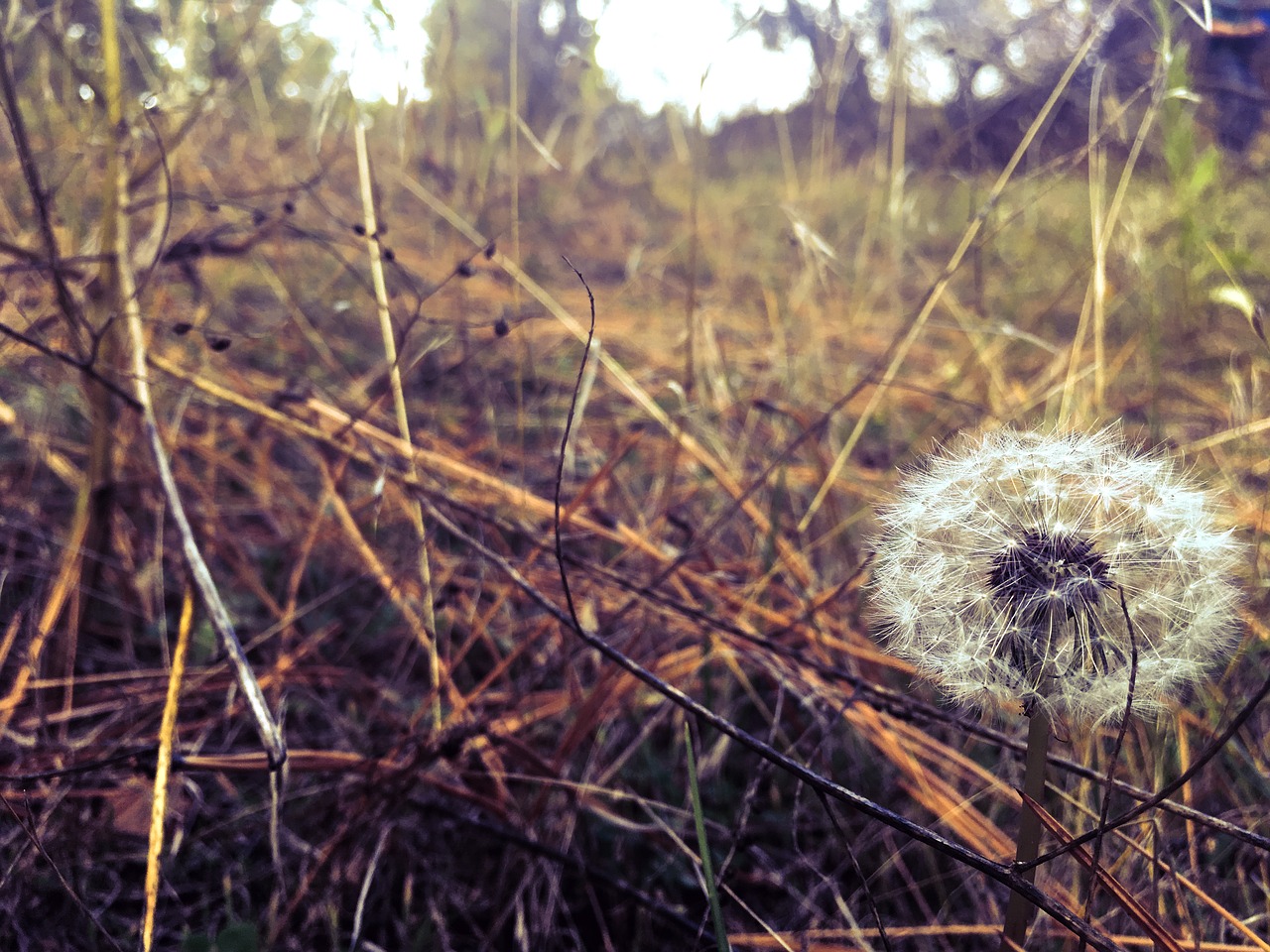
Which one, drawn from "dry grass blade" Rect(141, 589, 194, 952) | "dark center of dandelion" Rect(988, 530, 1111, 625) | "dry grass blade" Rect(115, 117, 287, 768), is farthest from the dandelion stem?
"dry grass blade" Rect(141, 589, 194, 952)

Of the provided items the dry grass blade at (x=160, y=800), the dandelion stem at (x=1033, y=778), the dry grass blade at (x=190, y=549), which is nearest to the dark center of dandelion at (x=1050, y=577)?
the dandelion stem at (x=1033, y=778)

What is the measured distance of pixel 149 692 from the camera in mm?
1648

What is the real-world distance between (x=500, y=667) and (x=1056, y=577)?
3.33 feet

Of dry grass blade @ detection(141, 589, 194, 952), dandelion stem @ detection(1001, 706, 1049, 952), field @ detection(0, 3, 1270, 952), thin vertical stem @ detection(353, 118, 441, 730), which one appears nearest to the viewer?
dandelion stem @ detection(1001, 706, 1049, 952)

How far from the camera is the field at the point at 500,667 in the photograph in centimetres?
128

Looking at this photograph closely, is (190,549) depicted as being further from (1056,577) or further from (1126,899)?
(1126,899)

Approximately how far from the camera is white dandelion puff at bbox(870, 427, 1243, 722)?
862mm

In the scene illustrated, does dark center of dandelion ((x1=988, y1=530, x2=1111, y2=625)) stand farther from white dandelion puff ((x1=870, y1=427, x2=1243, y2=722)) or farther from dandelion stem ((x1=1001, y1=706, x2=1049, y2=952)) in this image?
dandelion stem ((x1=1001, y1=706, x2=1049, y2=952))

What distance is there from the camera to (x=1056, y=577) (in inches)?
34.3

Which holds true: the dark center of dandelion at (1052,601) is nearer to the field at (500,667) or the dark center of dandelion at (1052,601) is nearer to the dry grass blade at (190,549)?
the field at (500,667)

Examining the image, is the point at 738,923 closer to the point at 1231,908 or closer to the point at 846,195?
the point at 1231,908

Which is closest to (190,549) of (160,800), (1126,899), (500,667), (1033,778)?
(160,800)

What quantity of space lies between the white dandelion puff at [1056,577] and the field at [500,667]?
0.11 m

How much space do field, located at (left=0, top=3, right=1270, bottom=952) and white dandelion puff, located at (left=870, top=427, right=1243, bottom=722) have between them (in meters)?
0.11
